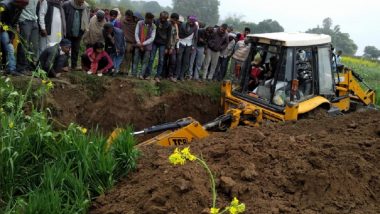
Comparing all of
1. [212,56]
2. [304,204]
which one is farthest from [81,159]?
[212,56]

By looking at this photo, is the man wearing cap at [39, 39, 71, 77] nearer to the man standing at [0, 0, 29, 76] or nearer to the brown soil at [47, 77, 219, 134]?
the brown soil at [47, 77, 219, 134]

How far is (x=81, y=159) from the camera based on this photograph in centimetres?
443

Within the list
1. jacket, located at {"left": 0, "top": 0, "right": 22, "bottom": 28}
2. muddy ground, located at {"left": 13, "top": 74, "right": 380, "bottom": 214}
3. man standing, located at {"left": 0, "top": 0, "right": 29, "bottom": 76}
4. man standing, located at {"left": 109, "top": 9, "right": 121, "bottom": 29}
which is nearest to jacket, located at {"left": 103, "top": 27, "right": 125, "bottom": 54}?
man standing, located at {"left": 109, "top": 9, "right": 121, "bottom": 29}

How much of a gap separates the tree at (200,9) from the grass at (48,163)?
54.7 metres

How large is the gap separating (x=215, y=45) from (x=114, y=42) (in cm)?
265

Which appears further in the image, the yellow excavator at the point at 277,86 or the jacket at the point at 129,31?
the jacket at the point at 129,31

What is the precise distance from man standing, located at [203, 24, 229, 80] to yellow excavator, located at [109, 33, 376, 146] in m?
2.09

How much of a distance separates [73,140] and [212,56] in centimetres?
682

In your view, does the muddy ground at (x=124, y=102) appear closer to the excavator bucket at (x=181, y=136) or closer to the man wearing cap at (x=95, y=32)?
the man wearing cap at (x=95, y=32)

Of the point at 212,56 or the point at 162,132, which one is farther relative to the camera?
the point at 212,56

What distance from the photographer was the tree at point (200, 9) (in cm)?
5828

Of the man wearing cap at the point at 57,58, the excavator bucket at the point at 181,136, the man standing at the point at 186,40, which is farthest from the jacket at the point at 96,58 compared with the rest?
the excavator bucket at the point at 181,136

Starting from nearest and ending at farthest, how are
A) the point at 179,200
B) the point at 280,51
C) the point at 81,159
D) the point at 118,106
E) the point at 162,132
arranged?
the point at 179,200, the point at 81,159, the point at 162,132, the point at 280,51, the point at 118,106

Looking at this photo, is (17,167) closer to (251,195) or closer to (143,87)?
(251,195)
